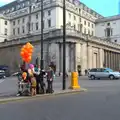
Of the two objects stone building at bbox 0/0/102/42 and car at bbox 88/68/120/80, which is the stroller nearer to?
car at bbox 88/68/120/80

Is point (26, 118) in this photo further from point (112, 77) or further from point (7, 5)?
point (7, 5)

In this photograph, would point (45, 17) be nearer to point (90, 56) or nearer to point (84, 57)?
point (90, 56)

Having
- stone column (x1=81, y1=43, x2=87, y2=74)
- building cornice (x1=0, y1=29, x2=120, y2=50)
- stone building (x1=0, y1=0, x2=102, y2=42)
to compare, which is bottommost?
stone column (x1=81, y1=43, x2=87, y2=74)

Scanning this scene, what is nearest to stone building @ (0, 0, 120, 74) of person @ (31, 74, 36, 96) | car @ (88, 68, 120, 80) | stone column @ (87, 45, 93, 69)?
stone column @ (87, 45, 93, 69)

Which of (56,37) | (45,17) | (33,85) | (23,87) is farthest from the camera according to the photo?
(45,17)

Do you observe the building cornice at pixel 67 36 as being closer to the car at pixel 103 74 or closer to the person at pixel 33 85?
the car at pixel 103 74

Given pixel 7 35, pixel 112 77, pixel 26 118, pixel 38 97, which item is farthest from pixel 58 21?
pixel 26 118

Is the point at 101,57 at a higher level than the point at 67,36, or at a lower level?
lower

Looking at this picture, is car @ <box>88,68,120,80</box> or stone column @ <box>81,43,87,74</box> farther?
stone column @ <box>81,43,87,74</box>

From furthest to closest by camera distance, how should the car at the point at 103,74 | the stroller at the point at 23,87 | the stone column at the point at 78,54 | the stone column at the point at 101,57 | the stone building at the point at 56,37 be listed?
the stone column at the point at 101,57
the stone column at the point at 78,54
the stone building at the point at 56,37
the car at the point at 103,74
the stroller at the point at 23,87

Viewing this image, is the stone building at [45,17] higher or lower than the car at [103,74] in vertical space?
higher

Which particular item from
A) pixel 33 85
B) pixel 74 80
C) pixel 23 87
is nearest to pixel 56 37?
pixel 74 80

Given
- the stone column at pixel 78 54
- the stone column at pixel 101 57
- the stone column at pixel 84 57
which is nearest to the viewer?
the stone column at pixel 78 54

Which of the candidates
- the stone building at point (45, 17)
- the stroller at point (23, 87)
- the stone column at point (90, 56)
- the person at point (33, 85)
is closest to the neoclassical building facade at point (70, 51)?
the stone column at point (90, 56)
